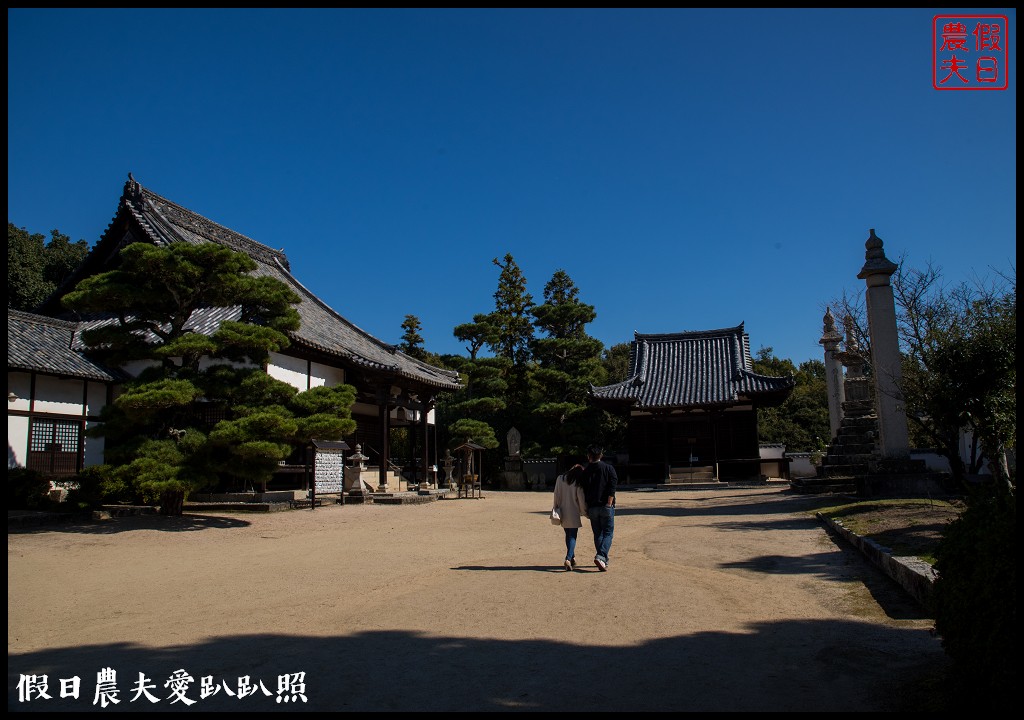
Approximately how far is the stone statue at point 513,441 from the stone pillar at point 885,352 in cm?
1628

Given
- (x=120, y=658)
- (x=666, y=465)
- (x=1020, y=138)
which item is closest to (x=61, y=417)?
(x=120, y=658)

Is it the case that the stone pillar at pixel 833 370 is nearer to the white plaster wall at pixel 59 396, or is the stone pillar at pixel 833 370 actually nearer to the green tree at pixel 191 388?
the green tree at pixel 191 388

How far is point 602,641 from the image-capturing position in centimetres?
477

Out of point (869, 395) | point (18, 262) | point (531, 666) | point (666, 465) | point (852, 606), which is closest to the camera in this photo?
point (531, 666)

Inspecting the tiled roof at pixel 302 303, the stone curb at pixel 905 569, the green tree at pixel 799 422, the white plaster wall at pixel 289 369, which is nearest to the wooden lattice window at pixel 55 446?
the white plaster wall at pixel 289 369

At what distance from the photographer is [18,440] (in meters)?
14.7

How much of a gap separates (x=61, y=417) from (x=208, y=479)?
6.26 m

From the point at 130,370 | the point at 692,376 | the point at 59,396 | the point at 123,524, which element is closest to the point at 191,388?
the point at 123,524

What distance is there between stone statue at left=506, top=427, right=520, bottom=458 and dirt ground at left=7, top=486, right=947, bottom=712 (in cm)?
1817

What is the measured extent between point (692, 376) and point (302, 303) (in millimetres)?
16944

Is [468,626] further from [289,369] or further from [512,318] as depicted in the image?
[512,318]

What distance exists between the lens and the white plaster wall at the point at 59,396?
50.0 ft

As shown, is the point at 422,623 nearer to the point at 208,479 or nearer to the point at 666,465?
the point at 208,479

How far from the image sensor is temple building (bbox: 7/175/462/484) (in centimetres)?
1505
